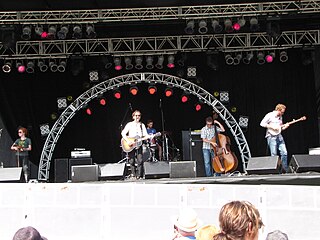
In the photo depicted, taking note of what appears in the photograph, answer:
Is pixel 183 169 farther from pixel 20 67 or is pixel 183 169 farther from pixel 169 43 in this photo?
pixel 20 67

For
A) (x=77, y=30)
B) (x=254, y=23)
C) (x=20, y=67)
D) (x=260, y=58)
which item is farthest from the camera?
(x=260, y=58)

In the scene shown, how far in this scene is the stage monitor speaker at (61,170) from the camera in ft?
41.2

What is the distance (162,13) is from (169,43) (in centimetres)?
172

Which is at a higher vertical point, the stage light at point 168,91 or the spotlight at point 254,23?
the spotlight at point 254,23

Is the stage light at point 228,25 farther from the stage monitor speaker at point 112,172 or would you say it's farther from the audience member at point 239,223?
the audience member at point 239,223

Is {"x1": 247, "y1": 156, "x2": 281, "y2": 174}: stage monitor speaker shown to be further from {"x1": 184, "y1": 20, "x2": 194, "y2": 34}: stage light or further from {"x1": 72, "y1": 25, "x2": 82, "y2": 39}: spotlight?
{"x1": 72, "y1": 25, "x2": 82, "y2": 39}: spotlight

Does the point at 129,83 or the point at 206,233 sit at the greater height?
the point at 129,83

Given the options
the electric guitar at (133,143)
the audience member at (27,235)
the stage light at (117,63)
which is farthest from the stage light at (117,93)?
the audience member at (27,235)

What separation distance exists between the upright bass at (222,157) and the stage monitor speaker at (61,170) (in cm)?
324

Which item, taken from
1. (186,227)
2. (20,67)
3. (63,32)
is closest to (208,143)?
(63,32)

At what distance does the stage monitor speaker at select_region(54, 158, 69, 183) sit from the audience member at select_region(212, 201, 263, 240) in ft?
33.6

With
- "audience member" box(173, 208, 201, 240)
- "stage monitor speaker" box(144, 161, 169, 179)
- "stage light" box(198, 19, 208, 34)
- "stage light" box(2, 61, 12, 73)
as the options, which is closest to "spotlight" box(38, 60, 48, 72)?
"stage light" box(2, 61, 12, 73)

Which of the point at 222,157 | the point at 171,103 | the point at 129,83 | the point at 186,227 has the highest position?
the point at 129,83

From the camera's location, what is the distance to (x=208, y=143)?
40.9ft
